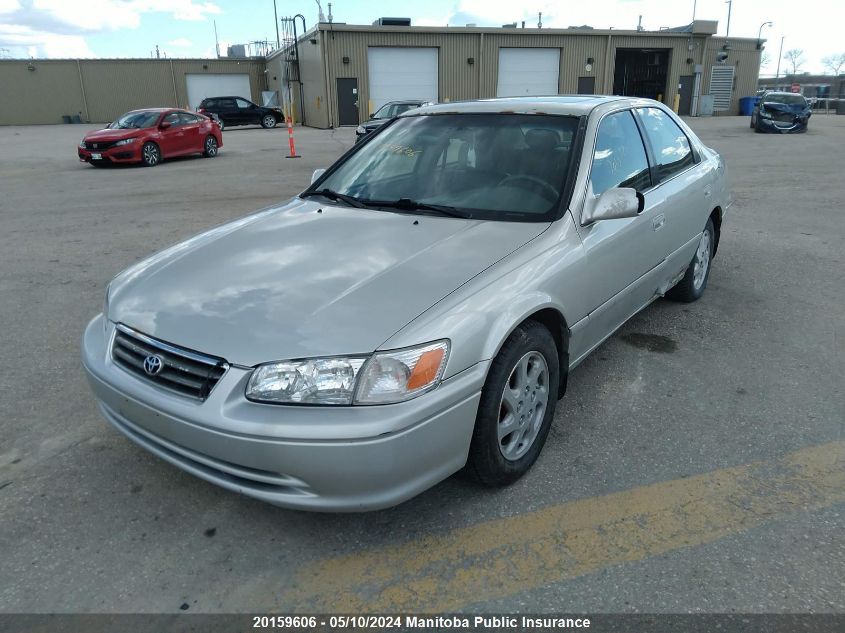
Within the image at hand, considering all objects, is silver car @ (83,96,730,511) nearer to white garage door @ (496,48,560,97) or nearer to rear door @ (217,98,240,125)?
rear door @ (217,98,240,125)

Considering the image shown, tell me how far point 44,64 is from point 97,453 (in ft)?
150

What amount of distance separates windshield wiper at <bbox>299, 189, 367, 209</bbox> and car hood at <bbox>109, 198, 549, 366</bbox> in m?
0.10

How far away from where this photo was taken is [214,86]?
43.6 m

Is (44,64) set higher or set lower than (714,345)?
higher

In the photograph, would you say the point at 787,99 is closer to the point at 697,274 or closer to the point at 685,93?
the point at 685,93

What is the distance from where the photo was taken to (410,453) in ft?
7.06

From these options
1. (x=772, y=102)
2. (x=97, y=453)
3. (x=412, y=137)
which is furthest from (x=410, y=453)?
(x=772, y=102)

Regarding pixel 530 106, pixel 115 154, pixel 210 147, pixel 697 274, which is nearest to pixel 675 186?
pixel 697 274

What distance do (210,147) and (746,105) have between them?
33.6m

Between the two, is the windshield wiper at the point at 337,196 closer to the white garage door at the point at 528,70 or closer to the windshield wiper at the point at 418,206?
the windshield wiper at the point at 418,206

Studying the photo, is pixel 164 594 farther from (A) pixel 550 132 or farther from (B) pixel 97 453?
(A) pixel 550 132

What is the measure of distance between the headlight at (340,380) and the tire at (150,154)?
1517 centimetres

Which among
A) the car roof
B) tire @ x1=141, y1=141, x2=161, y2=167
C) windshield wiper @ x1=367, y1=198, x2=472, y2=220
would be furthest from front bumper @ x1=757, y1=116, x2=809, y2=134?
windshield wiper @ x1=367, y1=198, x2=472, y2=220

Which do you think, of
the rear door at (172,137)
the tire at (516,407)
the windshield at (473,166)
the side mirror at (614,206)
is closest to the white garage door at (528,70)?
the rear door at (172,137)
